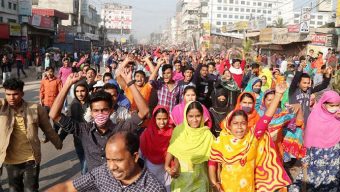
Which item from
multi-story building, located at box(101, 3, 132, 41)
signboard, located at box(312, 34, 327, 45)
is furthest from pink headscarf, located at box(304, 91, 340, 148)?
multi-story building, located at box(101, 3, 132, 41)

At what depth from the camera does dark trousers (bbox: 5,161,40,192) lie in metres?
3.78

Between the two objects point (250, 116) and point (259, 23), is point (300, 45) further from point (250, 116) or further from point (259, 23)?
point (250, 116)

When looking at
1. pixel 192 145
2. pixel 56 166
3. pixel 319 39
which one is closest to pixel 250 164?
pixel 192 145

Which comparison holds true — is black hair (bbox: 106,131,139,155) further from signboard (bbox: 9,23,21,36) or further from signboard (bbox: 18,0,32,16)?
signboard (bbox: 18,0,32,16)

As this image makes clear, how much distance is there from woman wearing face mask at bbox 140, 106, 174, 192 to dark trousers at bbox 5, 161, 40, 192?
1.14 m

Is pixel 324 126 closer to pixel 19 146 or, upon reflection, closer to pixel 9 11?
pixel 19 146

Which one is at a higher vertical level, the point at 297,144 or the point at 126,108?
the point at 126,108

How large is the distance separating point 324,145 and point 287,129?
72 centimetres

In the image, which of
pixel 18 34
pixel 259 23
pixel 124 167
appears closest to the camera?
pixel 124 167

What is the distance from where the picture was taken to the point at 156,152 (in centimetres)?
421

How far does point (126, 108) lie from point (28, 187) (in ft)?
4.77

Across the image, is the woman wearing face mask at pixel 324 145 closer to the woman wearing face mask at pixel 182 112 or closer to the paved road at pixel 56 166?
the woman wearing face mask at pixel 182 112

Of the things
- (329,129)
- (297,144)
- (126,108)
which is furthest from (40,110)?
(297,144)

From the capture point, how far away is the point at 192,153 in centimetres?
380
